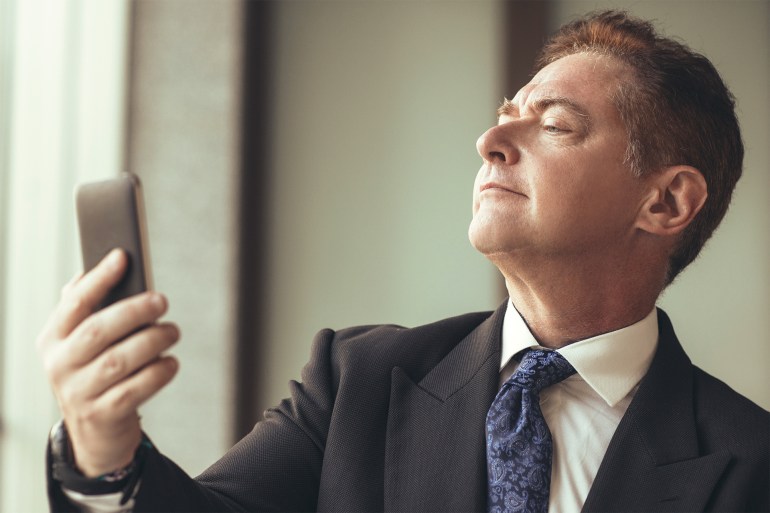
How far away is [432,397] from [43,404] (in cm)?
204

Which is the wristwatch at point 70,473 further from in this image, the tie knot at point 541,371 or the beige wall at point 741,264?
the beige wall at point 741,264

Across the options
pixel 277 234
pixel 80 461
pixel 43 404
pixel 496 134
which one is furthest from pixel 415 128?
pixel 80 461

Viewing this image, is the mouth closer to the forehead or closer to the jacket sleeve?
the forehead

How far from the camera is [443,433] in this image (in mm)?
1418

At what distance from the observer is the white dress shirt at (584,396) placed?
139 cm

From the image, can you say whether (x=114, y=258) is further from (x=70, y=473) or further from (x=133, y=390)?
(x=70, y=473)

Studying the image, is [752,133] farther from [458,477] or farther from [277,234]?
[458,477]

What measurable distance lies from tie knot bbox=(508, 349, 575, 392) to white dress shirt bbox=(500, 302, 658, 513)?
0.02 m


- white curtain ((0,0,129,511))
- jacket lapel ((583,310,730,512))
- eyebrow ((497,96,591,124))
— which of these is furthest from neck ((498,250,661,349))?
white curtain ((0,0,129,511))

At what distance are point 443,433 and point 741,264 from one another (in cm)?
216

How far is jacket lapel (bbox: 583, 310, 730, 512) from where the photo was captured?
1329 millimetres

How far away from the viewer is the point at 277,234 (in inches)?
140

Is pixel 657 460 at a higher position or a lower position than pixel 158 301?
lower

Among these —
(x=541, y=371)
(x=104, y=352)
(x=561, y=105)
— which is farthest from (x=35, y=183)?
(x=104, y=352)
